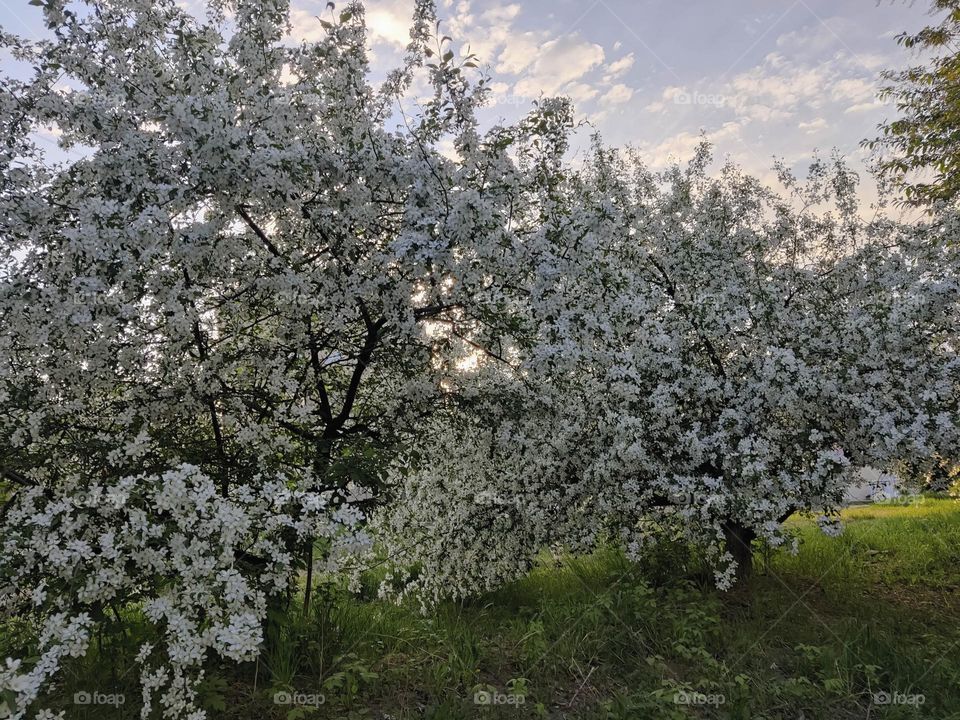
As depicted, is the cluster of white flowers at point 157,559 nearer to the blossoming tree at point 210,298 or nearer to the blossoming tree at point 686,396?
the blossoming tree at point 210,298

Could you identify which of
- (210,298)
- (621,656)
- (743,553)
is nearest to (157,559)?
(210,298)

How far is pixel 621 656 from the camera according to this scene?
704cm

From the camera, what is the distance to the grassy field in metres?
5.88

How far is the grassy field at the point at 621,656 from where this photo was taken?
5.88 meters

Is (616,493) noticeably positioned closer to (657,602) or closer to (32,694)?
(657,602)

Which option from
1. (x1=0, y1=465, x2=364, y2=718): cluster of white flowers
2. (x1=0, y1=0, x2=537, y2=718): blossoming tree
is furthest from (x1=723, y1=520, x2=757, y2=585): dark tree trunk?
(x1=0, y1=465, x2=364, y2=718): cluster of white flowers

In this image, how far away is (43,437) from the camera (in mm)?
6070

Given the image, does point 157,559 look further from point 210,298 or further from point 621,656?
point 621,656

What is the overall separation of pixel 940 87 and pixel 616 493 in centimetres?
1259

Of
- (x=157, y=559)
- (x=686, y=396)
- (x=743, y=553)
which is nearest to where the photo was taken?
(x=157, y=559)

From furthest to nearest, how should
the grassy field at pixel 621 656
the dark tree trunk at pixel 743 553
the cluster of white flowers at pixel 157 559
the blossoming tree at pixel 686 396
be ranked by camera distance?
the dark tree trunk at pixel 743 553 → the blossoming tree at pixel 686 396 → the grassy field at pixel 621 656 → the cluster of white flowers at pixel 157 559

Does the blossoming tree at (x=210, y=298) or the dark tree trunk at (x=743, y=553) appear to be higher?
the blossoming tree at (x=210, y=298)

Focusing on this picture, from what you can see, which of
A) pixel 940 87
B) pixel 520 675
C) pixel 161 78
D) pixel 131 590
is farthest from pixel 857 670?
pixel 940 87

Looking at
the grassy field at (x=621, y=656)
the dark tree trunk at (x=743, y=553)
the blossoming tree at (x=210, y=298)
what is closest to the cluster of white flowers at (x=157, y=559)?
the blossoming tree at (x=210, y=298)
